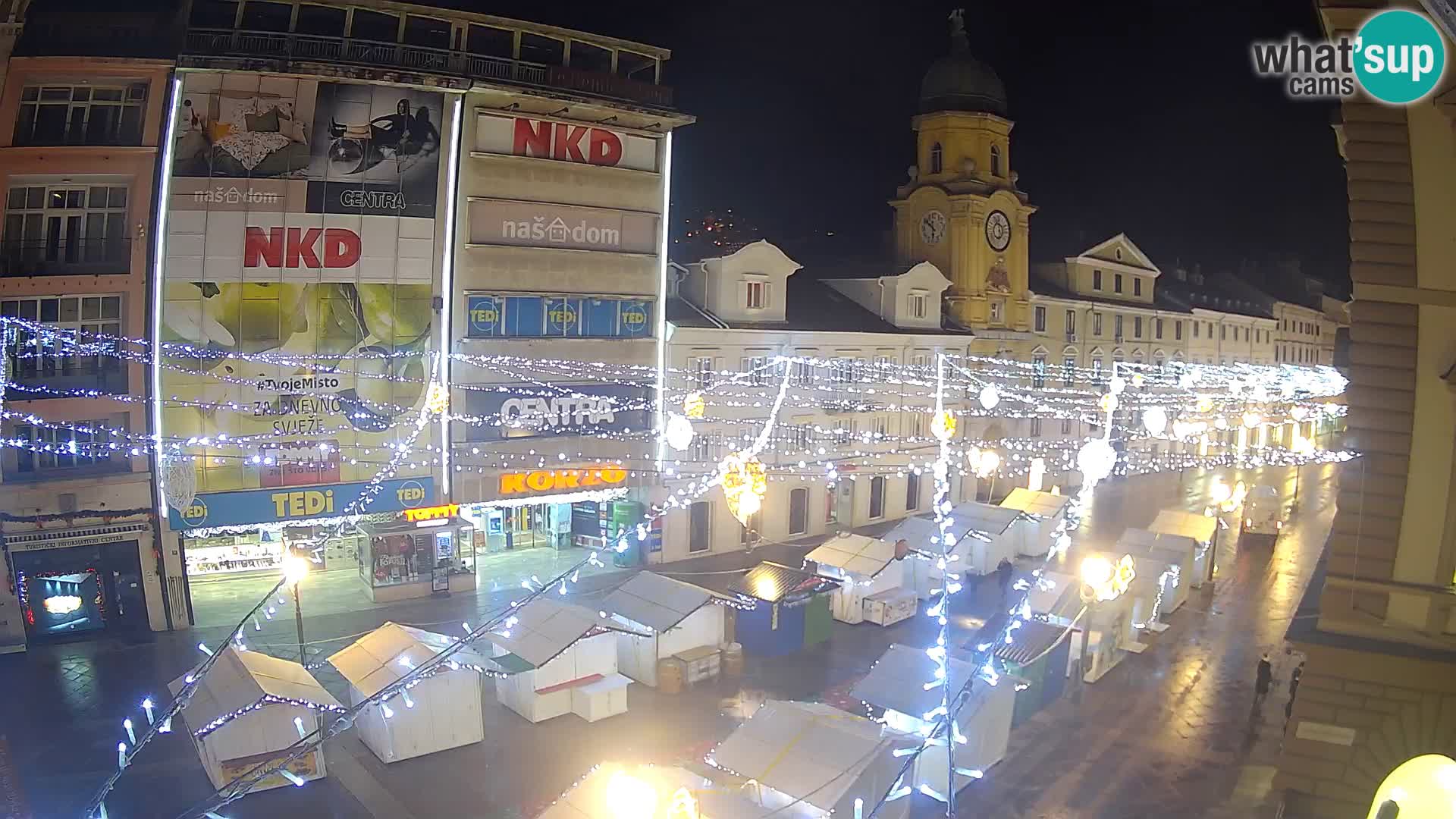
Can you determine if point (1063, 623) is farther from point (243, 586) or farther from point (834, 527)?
point (243, 586)

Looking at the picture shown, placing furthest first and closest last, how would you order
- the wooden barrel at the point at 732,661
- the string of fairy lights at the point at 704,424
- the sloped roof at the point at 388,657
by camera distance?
the wooden barrel at the point at 732,661 → the string of fairy lights at the point at 704,424 → the sloped roof at the point at 388,657

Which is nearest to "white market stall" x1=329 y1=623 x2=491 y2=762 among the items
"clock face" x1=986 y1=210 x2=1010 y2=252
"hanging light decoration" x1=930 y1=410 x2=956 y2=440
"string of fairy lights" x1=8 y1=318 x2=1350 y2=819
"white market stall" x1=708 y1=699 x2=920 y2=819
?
"string of fairy lights" x1=8 y1=318 x2=1350 y2=819

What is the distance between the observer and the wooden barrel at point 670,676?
1831cm

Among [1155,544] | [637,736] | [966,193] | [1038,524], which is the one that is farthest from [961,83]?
[637,736]

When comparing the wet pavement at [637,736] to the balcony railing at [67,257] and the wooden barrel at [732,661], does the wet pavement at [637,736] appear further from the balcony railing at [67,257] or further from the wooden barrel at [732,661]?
the balcony railing at [67,257]

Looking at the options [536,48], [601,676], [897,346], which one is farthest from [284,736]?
[897,346]

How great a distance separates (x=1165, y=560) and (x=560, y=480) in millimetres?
14662

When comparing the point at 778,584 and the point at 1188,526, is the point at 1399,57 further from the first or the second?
the point at 1188,526

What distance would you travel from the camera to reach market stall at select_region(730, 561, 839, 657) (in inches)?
796

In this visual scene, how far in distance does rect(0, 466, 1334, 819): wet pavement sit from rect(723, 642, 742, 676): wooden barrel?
248 millimetres

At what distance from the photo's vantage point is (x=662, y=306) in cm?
2658

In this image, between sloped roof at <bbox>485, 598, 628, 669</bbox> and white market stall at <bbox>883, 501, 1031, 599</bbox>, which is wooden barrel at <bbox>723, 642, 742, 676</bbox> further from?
white market stall at <bbox>883, 501, 1031, 599</bbox>

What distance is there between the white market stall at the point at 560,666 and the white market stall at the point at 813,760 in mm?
4574

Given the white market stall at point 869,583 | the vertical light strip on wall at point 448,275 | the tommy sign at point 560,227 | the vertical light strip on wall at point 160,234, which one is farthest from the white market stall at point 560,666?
the tommy sign at point 560,227
